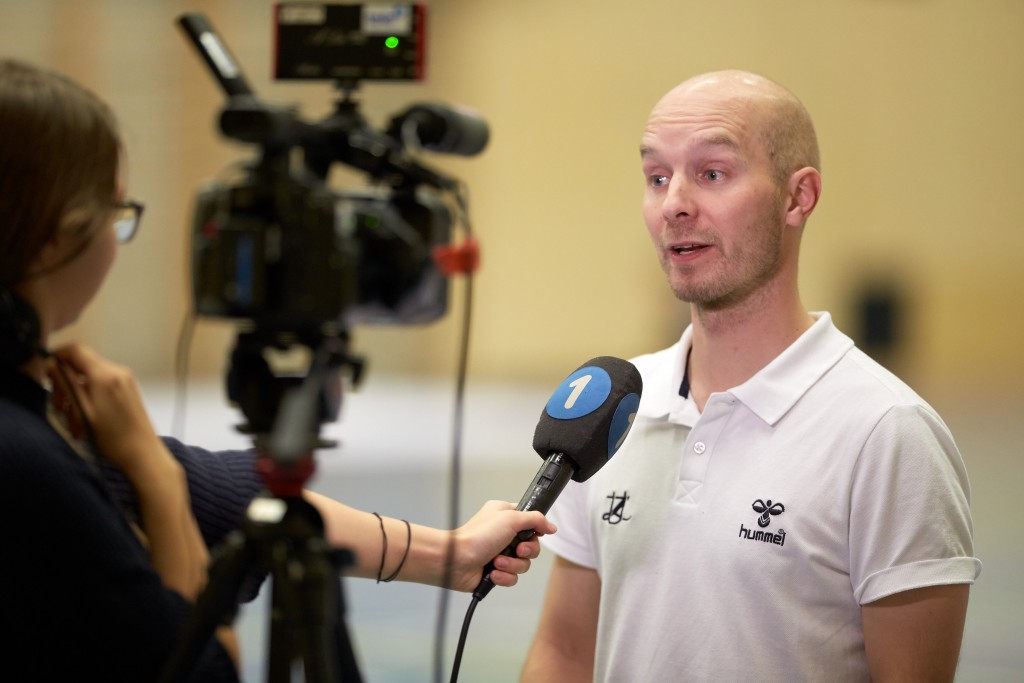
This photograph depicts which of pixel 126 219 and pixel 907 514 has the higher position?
pixel 126 219

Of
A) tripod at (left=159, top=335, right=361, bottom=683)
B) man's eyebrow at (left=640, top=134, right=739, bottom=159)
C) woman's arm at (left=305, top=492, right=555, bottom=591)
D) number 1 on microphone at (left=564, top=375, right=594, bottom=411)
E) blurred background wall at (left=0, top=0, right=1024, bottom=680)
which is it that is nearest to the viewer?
tripod at (left=159, top=335, right=361, bottom=683)

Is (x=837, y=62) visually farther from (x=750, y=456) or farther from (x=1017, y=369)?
(x=750, y=456)

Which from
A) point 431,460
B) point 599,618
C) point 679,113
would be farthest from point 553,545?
point 431,460

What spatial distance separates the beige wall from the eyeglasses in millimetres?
7574

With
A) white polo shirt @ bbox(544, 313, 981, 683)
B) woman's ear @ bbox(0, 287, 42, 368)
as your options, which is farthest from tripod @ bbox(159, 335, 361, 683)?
white polo shirt @ bbox(544, 313, 981, 683)

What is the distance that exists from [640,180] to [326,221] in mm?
8639

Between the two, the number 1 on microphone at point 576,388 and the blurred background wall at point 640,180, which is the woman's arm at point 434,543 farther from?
the blurred background wall at point 640,180

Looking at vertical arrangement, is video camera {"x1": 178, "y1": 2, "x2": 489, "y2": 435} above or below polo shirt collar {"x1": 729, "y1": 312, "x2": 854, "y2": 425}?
above

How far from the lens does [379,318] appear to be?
1.07m

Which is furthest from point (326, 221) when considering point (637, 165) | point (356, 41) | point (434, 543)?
point (637, 165)

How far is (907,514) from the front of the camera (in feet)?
4.43

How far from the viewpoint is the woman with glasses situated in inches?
40.5

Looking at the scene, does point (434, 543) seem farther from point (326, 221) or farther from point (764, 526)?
point (326, 221)

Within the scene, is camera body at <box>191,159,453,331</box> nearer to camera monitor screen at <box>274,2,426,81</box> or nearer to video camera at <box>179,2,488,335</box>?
video camera at <box>179,2,488,335</box>
